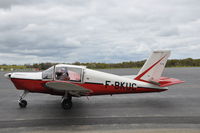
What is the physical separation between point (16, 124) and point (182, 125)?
5.17 metres

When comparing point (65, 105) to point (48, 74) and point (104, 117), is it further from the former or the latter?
point (104, 117)

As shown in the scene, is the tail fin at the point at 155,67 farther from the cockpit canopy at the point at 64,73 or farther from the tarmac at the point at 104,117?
the cockpit canopy at the point at 64,73

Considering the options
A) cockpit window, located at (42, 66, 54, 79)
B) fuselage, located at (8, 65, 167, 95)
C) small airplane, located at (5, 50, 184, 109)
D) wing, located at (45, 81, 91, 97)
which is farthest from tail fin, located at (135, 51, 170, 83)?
cockpit window, located at (42, 66, 54, 79)

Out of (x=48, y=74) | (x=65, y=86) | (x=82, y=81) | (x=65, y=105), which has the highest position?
(x=48, y=74)

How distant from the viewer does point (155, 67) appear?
849 centimetres

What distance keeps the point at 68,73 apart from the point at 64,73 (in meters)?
0.17

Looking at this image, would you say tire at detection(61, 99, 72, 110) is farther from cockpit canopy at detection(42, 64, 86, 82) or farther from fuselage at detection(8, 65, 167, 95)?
cockpit canopy at detection(42, 64, 86, 82)

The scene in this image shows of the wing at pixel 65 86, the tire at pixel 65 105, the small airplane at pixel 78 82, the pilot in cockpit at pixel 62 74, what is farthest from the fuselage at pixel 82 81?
the wing at pixel 65 86

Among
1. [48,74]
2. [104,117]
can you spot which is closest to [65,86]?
[48,74]

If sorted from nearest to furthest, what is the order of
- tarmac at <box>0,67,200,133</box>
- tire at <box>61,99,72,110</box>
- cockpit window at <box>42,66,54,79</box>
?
tarmac at <box>0,67,200,133</box>
tire at <box>61,99,72,110</box>
cockpit window at <box>42,66,54,79</box>

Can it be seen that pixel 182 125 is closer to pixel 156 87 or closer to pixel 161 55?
pixel 156 87

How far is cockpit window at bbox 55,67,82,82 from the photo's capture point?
7.64m

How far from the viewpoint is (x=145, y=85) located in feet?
27.1

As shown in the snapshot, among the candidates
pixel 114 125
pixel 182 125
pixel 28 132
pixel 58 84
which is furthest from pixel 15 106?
pixel 182 125
